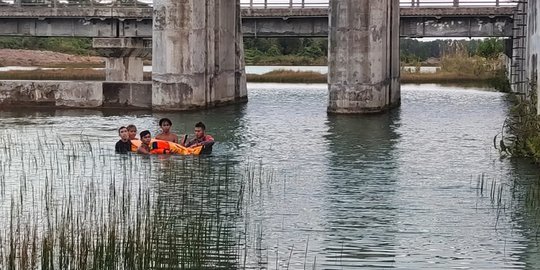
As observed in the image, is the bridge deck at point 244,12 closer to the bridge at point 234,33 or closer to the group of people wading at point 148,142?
the bridge at point 234,33

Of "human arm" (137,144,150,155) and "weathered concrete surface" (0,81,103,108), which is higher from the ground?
"weathered concrete surface" (0,81,103,108)

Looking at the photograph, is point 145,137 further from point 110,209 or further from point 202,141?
point 110,209

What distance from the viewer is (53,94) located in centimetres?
4047

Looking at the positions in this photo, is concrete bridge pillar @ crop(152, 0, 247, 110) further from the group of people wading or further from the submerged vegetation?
the group of people wading

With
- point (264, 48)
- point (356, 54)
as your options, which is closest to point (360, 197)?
point (356, 54)

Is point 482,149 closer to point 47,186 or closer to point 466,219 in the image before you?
point 466,219

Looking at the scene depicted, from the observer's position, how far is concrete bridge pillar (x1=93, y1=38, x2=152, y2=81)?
53.8 metres

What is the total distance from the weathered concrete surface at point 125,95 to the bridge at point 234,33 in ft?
0.18

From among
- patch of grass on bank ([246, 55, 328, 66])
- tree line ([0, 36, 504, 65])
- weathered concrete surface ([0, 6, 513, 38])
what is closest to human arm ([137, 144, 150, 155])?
weathered concrete surface ([0, 6, 513, 38])

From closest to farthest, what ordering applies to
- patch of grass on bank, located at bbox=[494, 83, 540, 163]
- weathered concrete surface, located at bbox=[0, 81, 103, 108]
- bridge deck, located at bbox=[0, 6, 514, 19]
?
patch of grass on bank, located at bbox=[494, 83, 540, 163]
weathered concrete surface, located at bbox=[0, 81, 103, 108]
bridge deck, located at bbox=[0, 6, 514, 19]

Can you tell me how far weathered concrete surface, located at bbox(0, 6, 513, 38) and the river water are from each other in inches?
533

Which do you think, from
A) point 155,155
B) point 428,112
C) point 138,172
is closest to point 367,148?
point 155,155

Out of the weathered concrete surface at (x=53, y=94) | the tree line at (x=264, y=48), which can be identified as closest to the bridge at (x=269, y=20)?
the weathered concrete surface at (x=53, y=94)

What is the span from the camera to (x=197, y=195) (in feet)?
57.5
